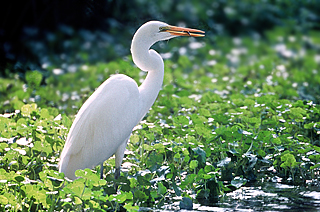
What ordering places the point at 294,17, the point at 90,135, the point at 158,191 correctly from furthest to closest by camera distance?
1. the point at 294,17
2. the point at 90,135
3. the point at 158,191

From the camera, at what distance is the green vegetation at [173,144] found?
278 cm

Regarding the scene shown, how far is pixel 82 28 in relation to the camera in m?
8.82

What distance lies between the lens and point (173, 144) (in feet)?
11.3

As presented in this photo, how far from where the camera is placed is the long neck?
3412 mm

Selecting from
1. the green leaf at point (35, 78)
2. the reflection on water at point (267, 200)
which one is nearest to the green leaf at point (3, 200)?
the reflection on water at point (267, 200)

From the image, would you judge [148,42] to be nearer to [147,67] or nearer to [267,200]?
[147,67]

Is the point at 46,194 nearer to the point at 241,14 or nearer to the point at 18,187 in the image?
the point at 18,187

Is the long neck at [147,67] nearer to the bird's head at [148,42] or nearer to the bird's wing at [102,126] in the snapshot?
the bird's head at [148,42]

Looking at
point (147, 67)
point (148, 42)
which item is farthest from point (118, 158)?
point (148, 42)

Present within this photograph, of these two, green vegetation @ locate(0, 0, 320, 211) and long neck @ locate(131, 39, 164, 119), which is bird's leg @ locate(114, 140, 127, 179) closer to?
green vegetation @ locate(0, 0, 320, 211)

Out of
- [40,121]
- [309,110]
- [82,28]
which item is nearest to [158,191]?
[40,121]

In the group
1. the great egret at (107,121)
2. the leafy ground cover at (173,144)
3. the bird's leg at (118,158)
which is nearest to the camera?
the leafy ground cover at (173,144)

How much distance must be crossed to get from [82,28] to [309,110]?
5506 mm

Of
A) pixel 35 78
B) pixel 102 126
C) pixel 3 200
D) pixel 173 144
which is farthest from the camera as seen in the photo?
pixel 35 78
